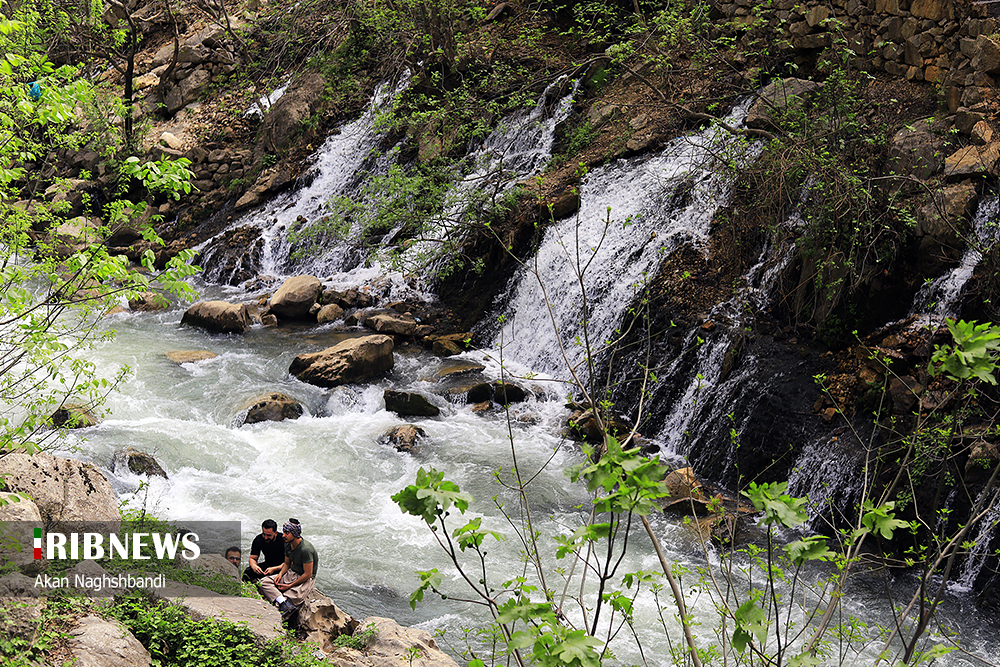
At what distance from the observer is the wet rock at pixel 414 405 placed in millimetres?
10172

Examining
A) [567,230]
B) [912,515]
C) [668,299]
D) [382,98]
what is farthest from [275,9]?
[912,515]

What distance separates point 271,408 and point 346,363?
1.45m

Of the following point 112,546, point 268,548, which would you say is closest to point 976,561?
point 268,548

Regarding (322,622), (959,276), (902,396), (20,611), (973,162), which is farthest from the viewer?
(973,162)

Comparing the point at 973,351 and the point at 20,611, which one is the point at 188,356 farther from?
the point at 973,351

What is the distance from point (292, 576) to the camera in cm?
598

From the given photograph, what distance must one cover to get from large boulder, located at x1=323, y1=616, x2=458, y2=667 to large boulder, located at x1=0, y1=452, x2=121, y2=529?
2.29m

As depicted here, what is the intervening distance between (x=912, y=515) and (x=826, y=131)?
4597 mm

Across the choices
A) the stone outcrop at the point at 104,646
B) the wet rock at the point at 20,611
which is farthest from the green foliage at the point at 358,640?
the wet rock at the point at 20,611

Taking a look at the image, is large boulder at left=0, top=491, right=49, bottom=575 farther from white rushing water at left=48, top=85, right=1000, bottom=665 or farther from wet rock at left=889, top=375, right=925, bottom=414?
wet rock at left=889, top=375, right=925, bottom=414

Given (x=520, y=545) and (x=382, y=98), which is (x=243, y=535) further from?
(x=382, y=98)

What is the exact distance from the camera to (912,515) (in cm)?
716

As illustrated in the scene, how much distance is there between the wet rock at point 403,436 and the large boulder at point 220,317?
4.76 m

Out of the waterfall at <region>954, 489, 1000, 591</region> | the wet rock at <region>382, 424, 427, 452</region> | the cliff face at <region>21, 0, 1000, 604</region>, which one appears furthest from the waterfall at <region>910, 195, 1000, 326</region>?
the wet rock at <region>382, 424, 427, 452</region>
